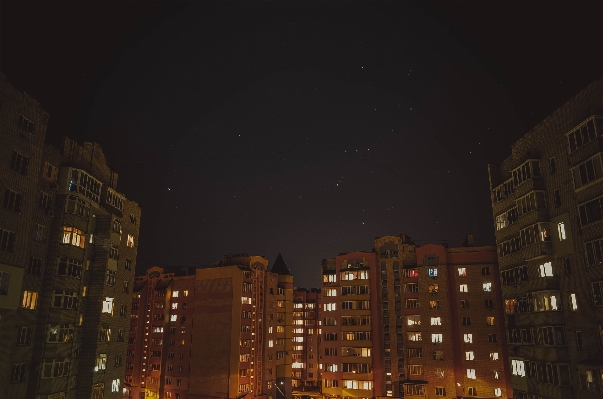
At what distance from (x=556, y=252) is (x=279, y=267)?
80610 millimetres

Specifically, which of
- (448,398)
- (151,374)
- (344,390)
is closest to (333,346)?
(344,390)

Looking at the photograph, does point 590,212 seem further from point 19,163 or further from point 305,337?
point 305,337

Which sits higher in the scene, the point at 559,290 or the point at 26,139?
the point at 26,139

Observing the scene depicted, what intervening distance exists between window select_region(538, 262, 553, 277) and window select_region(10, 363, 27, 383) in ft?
142

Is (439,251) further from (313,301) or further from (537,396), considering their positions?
(313,301)

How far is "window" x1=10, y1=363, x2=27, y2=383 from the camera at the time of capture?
3212 centimetres

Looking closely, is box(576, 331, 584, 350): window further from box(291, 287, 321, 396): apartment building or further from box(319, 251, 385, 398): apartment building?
box(291, 287, 321, 396): apartment building

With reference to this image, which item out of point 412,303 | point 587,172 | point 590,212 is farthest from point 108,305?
point 412,303

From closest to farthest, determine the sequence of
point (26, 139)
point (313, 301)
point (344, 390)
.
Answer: point (26, 139), point (344, 390), point (313, 301)

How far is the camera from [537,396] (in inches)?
1524

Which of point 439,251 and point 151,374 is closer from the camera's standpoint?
point 439,251

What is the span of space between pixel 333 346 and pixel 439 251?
88.7 feet

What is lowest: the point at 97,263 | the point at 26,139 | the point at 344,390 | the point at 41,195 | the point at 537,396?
the point at 344,390

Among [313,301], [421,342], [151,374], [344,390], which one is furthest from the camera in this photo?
[313,301]
